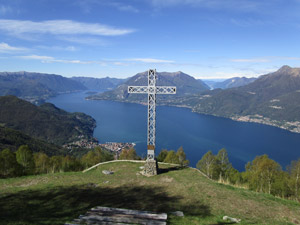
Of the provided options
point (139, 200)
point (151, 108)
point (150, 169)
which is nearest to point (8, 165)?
point (150, 169)

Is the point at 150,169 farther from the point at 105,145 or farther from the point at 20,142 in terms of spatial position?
the point at 20,142

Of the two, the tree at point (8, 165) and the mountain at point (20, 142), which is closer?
the tree at point (8, 165)

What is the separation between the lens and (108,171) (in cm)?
2488

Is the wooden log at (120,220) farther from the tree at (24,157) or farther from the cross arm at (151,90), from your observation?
the tree at (24,157)

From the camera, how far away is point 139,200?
14617 mm

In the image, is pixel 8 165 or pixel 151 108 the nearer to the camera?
pixel 151 108

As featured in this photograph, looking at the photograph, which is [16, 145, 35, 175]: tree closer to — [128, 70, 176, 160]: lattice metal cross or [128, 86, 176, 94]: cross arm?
[128, 70, 176, 160]: lattice metal cross

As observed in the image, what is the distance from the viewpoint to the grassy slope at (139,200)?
11.6 meters

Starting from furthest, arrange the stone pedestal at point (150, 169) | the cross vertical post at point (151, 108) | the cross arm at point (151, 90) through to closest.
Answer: the cross arm at point (151, 90)
the cross vertical post at point (151, 108)
the stone pedestal at point (150, 169)

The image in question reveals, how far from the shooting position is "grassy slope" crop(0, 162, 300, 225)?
11.6 metres

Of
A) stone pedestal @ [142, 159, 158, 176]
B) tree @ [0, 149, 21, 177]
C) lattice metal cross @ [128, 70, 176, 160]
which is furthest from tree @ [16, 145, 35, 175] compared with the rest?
lattice metal cross @ [128, 70, 176, 160]

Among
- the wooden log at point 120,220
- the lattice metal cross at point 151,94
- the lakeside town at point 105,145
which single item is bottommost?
the lakeside town at point 105,145

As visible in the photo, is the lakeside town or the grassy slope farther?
the lakeside town

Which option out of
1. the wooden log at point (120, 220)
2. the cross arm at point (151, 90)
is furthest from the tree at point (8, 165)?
the wooden log at point (120, 220)
